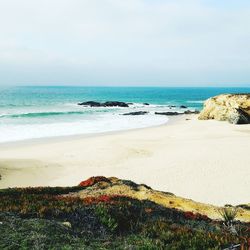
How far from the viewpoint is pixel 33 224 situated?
7.43 meters

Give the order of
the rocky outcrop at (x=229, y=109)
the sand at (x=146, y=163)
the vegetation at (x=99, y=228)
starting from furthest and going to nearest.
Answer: the rocky outcrop at (x=229, y=109), the sand at (x=146, y=163), the vegetation at (x=99, y=228)

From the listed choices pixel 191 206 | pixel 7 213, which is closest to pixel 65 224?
pixel 7 213

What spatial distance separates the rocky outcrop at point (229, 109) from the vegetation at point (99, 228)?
4306cm

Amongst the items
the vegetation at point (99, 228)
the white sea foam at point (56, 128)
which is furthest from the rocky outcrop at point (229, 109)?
the vegetation at point (99, 228)

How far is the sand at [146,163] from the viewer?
2005 centimetres

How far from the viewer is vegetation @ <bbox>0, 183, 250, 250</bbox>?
21.9 feet

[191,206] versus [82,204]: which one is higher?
[82,204]

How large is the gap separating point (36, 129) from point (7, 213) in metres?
37.5

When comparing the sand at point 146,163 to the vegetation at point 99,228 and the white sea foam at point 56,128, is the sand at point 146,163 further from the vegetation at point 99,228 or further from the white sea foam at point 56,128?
the vegetation at point 99,228

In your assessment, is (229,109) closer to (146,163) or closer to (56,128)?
(56,128)

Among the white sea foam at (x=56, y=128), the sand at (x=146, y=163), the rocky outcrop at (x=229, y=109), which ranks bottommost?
the white sea foam at (x=56, y=128)

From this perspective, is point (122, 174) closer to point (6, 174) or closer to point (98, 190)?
point (6, 174)

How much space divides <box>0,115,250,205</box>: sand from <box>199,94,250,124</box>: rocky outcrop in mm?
15604

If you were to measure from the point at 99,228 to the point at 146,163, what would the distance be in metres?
17.3
